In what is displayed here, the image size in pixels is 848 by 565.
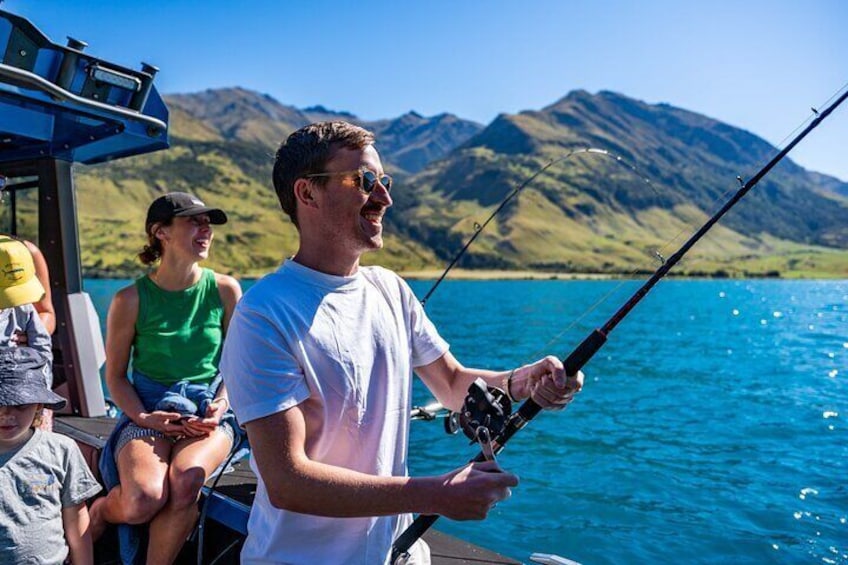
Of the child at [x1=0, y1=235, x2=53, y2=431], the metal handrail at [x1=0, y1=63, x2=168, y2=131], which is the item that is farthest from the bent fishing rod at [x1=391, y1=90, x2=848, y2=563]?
the metal handrail at [x1=0, y1=63, x2=168, y2=131]

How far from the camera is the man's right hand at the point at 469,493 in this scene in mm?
2129

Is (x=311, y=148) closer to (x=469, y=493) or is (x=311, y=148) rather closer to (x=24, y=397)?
(x=469, y=493)

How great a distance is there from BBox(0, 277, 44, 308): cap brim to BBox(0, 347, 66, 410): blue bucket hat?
36.6 inches

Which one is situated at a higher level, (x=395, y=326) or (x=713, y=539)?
(x=395, y=326)

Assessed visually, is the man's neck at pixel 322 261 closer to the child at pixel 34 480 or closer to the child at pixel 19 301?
the child at pixel 34 480

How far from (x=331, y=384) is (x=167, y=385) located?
284 centimetres

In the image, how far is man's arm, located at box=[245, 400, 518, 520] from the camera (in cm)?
214

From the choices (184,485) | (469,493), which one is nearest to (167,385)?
(184,485)

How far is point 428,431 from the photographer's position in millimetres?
17234

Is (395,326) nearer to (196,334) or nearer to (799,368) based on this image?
(196,334)

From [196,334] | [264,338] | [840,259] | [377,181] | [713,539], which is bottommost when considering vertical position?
[713,539]

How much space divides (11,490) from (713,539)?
31.0ft

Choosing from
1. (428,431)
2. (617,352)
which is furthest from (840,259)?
(428,431)

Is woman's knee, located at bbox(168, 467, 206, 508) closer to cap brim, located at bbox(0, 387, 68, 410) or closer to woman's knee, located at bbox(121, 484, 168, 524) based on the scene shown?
woman's knee, located at bbox(121, 484, 168, 524)
